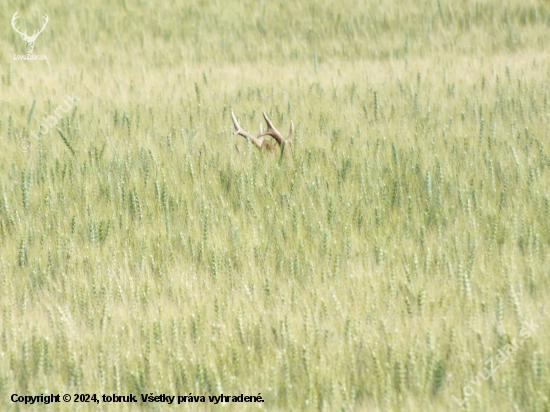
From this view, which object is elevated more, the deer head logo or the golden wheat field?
the deer head logo

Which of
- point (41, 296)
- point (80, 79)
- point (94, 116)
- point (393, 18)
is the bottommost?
point (41, 296)

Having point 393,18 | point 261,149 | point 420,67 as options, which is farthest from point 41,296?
point 393,18

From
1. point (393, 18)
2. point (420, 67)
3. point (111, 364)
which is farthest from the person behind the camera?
point (393, 18)

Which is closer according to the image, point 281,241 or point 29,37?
point 281,241

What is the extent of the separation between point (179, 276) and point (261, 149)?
6.45 ft

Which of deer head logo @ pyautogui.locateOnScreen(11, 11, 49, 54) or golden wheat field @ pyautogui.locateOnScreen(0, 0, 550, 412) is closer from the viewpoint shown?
golden wheat field @ pyautogui.locateOnScreen(0, 0, 550, 412)

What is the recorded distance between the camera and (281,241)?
364 centimetres

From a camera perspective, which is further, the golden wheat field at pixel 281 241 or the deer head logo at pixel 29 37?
the deer head logo at pixel 29 37

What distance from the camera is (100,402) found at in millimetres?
2441

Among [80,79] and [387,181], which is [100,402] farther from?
[80,79]

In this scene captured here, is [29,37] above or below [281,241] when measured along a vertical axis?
above

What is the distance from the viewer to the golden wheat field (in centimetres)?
251

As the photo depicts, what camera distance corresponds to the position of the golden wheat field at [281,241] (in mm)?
2508

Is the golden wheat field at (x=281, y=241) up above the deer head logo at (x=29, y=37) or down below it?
below
